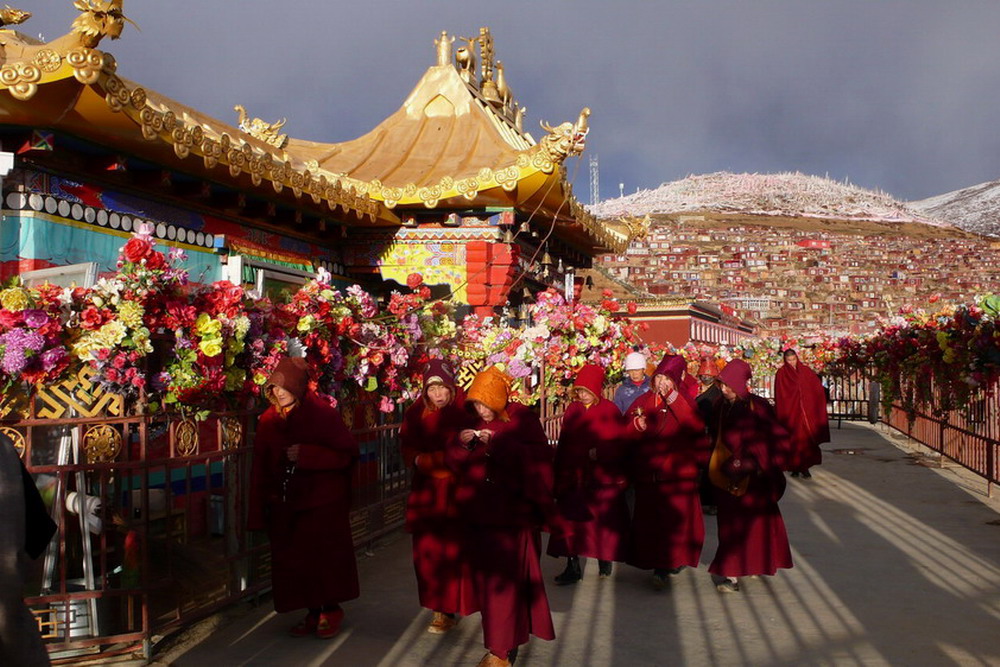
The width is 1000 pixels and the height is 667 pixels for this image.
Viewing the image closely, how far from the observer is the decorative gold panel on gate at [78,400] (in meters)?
4.59

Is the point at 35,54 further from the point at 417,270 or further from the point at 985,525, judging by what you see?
the point at 985,525

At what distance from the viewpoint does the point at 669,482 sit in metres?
6.52

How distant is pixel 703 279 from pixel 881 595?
2379 inches

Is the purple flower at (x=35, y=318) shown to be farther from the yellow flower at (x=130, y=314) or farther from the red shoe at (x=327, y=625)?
the red shoe at (x=327, y=625)

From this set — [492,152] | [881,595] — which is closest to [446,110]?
[492,152]

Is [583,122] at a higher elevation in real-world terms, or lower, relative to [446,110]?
lower

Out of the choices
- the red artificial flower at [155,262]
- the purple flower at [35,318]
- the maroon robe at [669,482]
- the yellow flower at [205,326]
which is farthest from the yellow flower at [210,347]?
the maroon robe at [669,482]

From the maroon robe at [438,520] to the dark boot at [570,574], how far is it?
1.47 metres

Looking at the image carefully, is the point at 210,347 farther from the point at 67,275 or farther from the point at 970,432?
the point at 970,432

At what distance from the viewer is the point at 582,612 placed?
5855 mm

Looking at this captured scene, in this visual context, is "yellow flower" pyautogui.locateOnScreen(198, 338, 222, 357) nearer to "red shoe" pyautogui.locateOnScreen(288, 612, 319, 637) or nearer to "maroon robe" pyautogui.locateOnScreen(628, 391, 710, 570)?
"red shoe" pyautogui.locateOnScreen(288, 612, 319, 637)

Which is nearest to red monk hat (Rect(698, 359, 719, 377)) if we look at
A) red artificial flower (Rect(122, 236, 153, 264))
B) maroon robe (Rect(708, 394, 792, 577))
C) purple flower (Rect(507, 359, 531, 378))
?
purple flower (Rect(507, 359, 531, 378))

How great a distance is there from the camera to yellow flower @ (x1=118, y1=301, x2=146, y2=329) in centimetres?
479

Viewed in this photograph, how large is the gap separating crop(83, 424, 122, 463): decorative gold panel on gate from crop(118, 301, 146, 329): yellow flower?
0.56m
